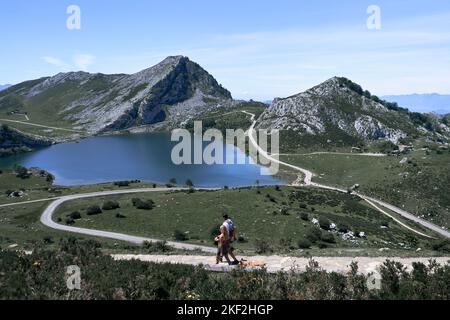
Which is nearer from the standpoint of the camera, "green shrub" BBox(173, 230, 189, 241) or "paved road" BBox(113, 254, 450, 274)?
"paved road" BBox(113, 254, 450, 274)

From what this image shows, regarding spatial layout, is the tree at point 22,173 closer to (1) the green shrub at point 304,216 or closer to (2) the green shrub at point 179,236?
(2) the green shrub at point 179,236

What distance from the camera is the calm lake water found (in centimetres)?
13200

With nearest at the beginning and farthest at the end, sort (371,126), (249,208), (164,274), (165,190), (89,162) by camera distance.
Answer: (164,274), (249,208), (165,190), (89,162), (371,126)

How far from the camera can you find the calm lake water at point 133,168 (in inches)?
5197

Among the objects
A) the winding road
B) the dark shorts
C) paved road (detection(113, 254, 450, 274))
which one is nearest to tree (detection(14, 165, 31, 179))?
the winding road

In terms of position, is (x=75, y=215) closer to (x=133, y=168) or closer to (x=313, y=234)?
(x=313, y=234)

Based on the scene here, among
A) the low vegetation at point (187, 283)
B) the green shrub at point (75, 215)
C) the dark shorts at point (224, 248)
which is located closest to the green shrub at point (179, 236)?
the green shrub at point (75, 215)

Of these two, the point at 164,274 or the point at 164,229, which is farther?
the point at 164,229

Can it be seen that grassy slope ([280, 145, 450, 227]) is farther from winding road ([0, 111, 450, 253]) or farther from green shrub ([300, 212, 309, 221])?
green shrub ([300, 212, 309, 221])

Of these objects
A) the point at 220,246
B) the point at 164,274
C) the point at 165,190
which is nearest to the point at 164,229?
the point at 165,190

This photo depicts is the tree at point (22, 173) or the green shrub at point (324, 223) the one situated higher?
the tree at point (22, 173)

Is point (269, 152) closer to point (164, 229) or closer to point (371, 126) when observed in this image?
point (371, 126)

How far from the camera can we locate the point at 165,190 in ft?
328
